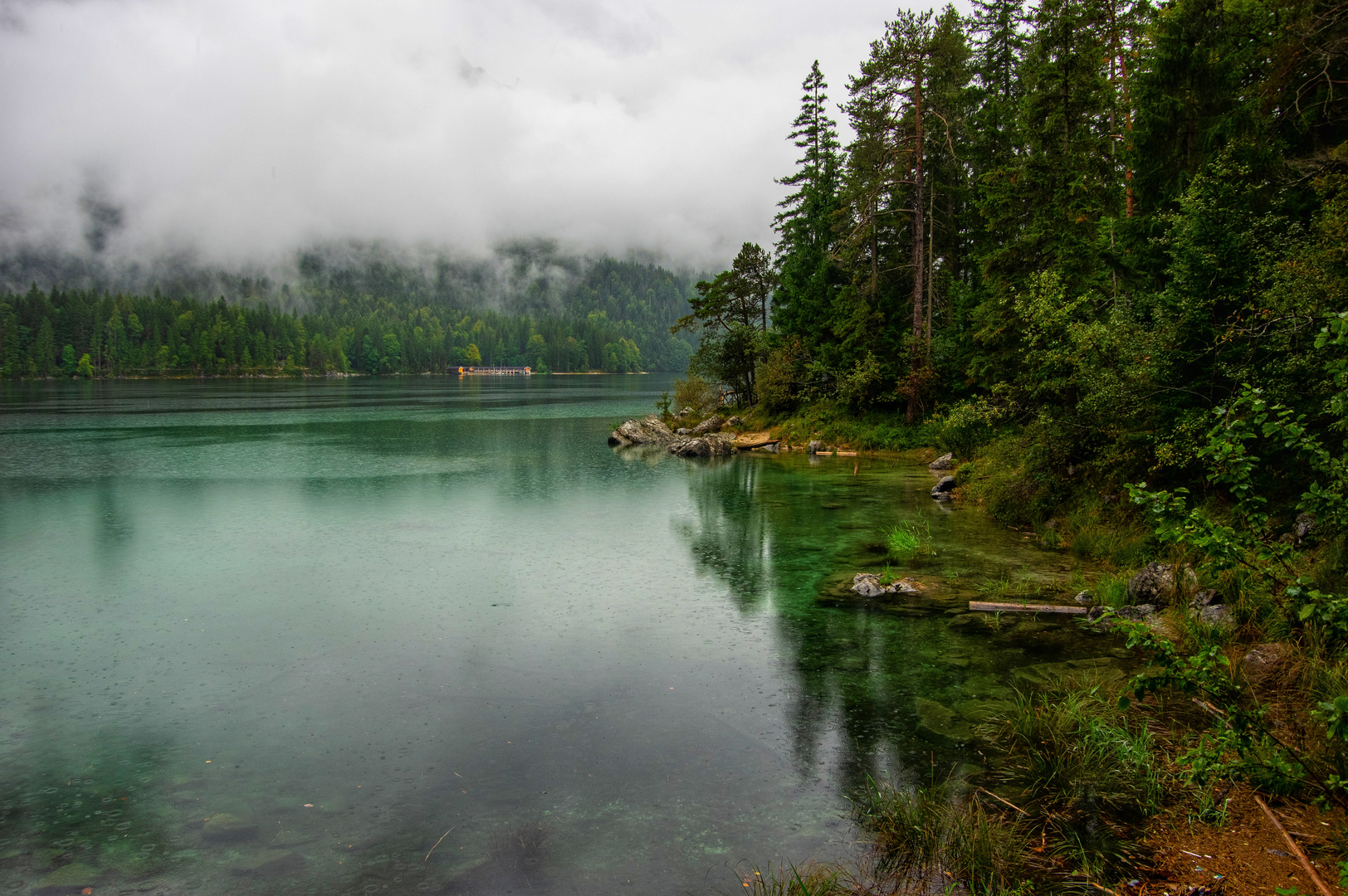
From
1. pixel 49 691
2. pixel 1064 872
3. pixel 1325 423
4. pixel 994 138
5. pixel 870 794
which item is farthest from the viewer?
pixel 994 138

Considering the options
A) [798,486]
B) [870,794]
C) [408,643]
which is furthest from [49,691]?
[798,486]

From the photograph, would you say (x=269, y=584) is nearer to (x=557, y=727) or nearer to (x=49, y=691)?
(x=49, y=691)

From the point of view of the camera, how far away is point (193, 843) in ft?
24.2

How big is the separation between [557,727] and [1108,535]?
13.1m

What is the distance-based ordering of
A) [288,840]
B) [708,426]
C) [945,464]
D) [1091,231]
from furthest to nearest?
[708,426] → [945,464] → [1091,231] → [288,840]

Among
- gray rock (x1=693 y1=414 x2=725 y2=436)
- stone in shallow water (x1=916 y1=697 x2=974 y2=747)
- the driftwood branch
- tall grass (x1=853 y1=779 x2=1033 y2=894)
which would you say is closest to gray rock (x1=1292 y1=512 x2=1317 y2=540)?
stone in shallow water (x1=916 y1=697 x2=974 y2=747)

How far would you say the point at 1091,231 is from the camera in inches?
936

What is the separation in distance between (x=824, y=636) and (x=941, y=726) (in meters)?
3.65

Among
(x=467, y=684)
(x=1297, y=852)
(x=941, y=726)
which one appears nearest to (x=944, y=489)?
(x=941, y=726)

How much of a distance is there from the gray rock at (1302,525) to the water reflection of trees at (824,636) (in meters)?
5.86

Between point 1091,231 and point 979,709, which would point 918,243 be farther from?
point 979,709

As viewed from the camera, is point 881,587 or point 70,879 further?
point 881,587

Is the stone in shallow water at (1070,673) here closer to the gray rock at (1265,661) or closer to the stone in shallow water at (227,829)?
the gray rock at (1265,661)

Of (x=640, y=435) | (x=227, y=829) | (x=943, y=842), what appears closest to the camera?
(x=943, y=842)
